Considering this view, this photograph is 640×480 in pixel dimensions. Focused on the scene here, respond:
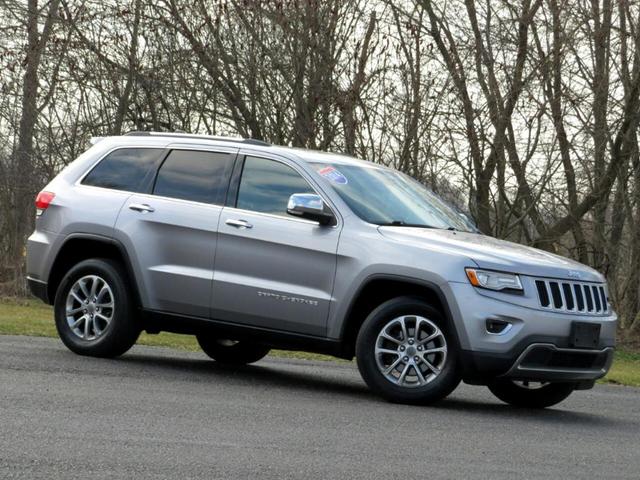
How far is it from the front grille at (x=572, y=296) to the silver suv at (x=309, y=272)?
14 millimetres

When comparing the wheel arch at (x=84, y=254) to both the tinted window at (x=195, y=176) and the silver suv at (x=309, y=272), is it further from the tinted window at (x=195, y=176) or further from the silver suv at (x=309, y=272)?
the tinted window at (x=195, y=176)

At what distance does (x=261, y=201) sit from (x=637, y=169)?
38.1 feet

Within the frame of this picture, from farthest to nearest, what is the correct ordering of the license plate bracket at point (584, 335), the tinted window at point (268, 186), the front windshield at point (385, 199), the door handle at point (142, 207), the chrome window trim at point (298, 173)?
the door handle at point (142, 207), the tinted window at point (268, 186), the front windshield at point (385, 199), the chrome window trim at point (298, 173), the license plate bracket at point (584, 335)

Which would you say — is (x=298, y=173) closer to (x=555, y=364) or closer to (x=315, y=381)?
(x=315, y=381)

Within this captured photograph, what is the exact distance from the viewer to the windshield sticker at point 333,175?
10438mm

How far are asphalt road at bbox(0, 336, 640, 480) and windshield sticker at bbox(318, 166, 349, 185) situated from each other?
1621 millimetres

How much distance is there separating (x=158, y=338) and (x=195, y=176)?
528cm

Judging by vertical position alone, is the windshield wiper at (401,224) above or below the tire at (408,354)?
above

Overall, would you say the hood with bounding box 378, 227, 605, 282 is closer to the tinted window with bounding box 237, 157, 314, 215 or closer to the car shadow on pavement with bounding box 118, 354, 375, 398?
the tinted window with bounding box 237, 157, 314, 215

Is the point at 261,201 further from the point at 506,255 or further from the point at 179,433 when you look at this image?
the point at 179,433

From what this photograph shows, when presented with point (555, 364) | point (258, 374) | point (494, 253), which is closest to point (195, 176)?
point (258, 374)

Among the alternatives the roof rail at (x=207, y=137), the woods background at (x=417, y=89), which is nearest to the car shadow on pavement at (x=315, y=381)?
the roof rail at (x=207, y=137)

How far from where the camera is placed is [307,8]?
66.1 feet

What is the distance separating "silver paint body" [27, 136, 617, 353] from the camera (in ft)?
30.9
